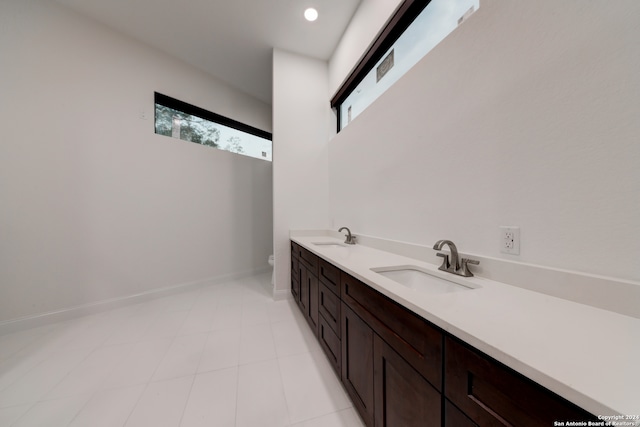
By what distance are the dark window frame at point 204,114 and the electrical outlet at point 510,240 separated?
3710mm

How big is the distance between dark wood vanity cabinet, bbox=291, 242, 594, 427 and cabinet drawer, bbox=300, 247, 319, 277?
328 millimetres

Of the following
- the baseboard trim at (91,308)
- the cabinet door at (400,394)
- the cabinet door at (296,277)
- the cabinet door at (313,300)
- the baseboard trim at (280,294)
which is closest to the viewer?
the cabinet door at (400,394)

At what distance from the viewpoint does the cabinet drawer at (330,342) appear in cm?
127

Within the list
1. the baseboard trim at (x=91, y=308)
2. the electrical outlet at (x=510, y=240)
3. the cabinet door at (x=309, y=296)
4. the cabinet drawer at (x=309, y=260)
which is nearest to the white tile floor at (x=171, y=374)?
the baseboard trim at (x=91, y=308)

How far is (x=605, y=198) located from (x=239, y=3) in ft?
10.2

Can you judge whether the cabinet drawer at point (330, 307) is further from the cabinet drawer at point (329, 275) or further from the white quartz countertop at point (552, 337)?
the white quartz countertop at point (552, 337)

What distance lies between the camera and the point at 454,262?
3.43ft

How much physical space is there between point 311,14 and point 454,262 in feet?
9.09

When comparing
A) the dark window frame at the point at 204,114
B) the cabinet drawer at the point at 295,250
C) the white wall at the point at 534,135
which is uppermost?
the dark window frame at the point at 204,114

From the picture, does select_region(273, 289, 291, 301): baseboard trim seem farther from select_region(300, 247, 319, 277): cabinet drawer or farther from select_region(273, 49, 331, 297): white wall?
select_region(300, 247, 319, 277): cabinet drawer

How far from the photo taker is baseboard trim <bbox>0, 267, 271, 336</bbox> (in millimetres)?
1894

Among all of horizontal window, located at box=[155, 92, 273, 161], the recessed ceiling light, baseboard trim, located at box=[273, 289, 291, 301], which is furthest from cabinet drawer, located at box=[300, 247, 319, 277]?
the recessed ceiling light

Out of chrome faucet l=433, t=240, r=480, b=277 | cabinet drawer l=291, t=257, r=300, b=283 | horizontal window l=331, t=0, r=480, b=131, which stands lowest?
cabinet drawer l=291, t=257, r=300, b=283

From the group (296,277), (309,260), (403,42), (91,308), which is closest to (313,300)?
(309,260)
